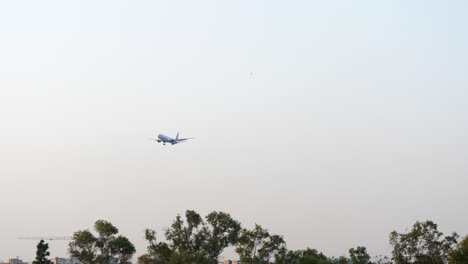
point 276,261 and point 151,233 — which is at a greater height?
point 151,233

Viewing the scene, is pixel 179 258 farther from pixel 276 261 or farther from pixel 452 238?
pixel 452 238

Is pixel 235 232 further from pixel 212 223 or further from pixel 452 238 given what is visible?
pixel 452 238

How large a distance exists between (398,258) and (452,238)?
10.6 metres

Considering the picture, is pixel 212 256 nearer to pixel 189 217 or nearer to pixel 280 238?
pixel 189 217

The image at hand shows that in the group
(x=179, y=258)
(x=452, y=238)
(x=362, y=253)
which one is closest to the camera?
(x=452, y=238)

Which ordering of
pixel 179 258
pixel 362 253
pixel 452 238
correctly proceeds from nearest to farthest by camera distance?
1. pixel 452 238
2. pixel 179 258
3. pixel 362 253

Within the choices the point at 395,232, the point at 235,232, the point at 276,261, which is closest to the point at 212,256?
the point at 235,232

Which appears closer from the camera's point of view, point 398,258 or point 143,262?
point 398,258

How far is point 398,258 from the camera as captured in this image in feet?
568

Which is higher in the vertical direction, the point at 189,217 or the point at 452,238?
the point at 189,217

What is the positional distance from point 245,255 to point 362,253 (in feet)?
102

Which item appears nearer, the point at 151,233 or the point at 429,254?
the point at 429,254

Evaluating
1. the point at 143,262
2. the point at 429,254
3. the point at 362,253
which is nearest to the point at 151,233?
the point at 143,262

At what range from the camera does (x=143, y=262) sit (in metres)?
193
